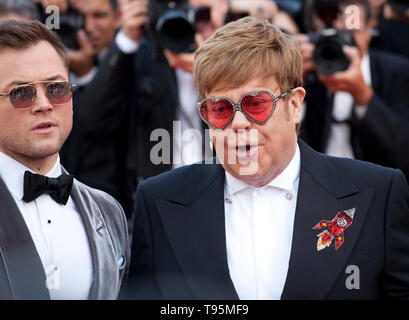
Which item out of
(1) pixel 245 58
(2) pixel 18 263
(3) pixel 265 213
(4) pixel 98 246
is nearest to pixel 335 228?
(3) pixel 265 213

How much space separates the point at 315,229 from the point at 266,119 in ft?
1.23

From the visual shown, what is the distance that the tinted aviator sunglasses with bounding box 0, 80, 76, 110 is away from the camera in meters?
2.17

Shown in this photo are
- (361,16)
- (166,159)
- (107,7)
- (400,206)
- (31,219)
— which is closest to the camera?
(31,219)

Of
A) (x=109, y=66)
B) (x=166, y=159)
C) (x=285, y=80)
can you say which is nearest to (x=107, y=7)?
(x=109, y=66)

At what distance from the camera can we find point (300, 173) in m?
2.45

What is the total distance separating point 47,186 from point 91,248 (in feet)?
0.75

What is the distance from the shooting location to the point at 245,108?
7.40 ft

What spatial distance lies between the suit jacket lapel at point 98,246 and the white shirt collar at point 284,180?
43 cm

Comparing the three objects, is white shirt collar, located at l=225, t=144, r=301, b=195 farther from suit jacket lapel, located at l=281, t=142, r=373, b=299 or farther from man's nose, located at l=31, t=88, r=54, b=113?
man's nose, located at l=31, t=88, r=54, b=113

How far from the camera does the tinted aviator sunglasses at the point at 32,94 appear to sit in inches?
85.4

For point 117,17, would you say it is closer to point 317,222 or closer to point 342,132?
point 342,132

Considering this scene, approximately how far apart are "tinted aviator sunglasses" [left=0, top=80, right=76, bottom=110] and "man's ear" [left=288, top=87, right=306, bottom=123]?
706 millimetres

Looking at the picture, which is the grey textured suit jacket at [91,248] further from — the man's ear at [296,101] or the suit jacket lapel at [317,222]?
the man's ear at [296,101]

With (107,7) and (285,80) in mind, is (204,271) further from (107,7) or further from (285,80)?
(107,7)
